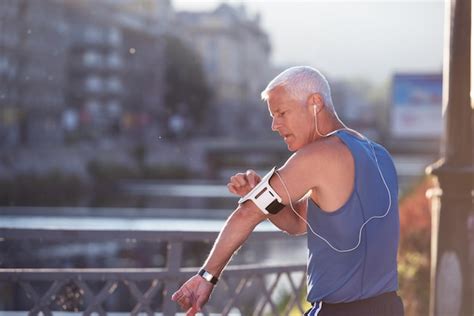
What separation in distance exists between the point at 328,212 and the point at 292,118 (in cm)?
32

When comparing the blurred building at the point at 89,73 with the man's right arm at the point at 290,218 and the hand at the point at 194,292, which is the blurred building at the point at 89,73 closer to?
the man's right arm at the point at 290,218

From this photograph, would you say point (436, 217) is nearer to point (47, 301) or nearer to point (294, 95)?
point (47, 301)

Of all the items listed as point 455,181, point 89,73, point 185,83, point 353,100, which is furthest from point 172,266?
point 353,100

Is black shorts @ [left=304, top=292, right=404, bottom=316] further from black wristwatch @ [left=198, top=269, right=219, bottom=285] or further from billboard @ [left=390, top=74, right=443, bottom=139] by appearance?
billboard @ [left=390, top=74, right=443, bottom=139]

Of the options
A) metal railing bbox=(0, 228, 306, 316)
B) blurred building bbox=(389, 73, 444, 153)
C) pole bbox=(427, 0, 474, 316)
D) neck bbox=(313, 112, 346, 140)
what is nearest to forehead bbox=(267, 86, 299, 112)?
neck bbox=(313, 112, 346, 140)

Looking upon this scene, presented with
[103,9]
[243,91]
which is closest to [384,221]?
[103,9]

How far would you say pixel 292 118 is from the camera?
122 inches

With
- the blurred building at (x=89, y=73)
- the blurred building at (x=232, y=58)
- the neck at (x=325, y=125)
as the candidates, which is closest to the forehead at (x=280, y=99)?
the neck at (x=325, y=125)

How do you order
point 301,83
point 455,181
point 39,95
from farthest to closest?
point 39,95 < point 455,181 < point 301,83

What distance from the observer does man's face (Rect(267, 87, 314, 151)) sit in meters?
3.08

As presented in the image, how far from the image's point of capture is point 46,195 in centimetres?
4694

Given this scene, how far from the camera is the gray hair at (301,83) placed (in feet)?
10.1

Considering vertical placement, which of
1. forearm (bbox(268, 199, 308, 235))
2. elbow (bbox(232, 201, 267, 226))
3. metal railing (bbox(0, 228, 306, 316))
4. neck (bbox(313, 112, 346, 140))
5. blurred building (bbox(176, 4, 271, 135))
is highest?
neck (bbox(313, 112, 346, 140))

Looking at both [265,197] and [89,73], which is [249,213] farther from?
[89,73]
